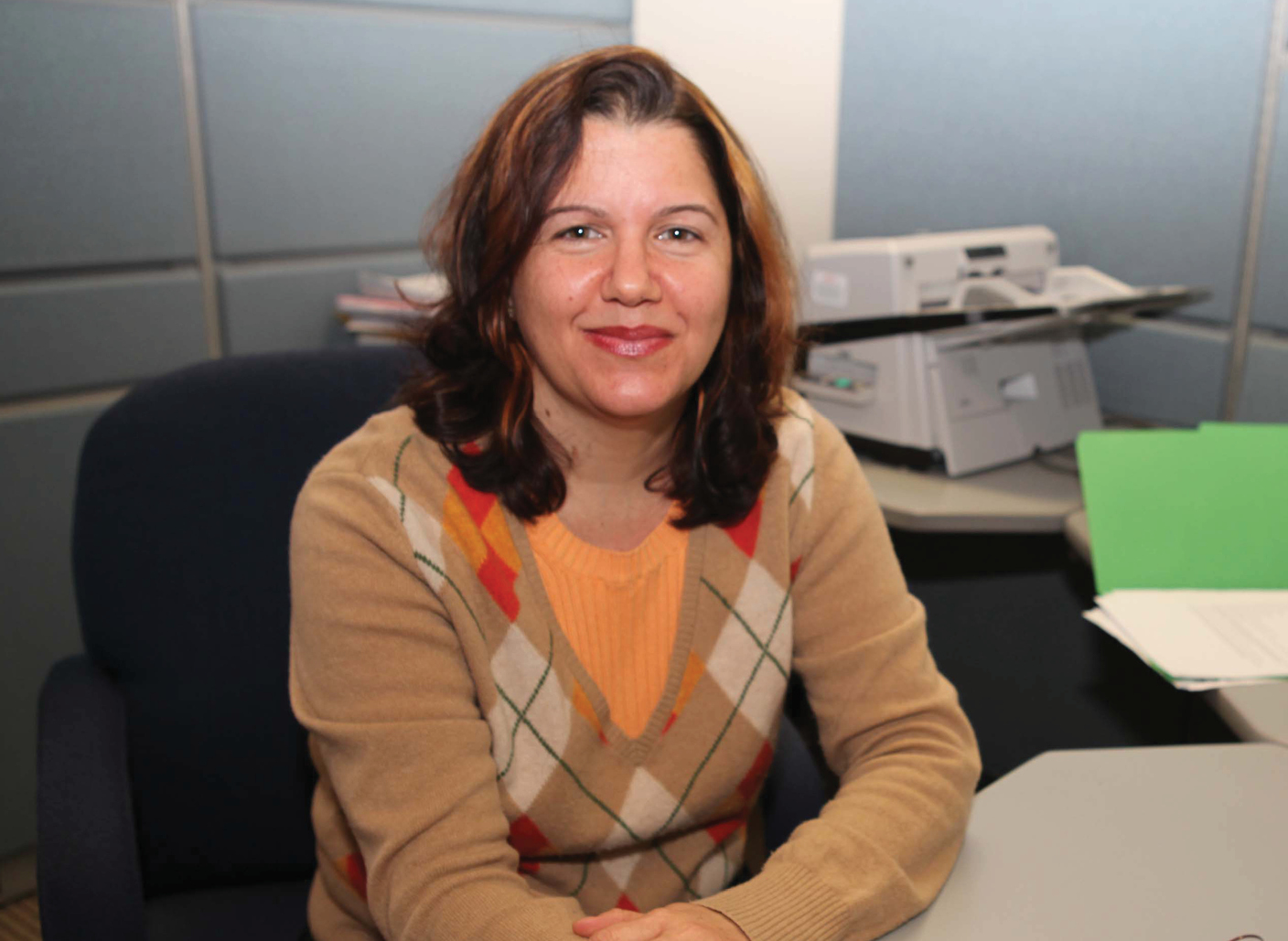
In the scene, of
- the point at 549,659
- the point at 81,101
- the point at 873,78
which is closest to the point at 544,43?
the point at 873,78

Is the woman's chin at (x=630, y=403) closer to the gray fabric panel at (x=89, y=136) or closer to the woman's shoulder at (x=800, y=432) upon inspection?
the woman's shoulder at (x=800, y=432)

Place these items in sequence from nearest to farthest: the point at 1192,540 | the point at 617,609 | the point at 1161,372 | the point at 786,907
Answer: the point at 786,907, the point at 617,609, the point at 1192,540, the point at 1161,372

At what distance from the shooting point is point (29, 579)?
180 centimetres

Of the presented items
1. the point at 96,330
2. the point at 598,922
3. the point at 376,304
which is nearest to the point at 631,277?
the point at 598,922

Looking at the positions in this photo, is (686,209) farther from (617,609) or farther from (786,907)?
(786,907)

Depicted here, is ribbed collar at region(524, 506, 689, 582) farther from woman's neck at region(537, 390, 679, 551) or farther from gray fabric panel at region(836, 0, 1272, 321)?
gray fabric panel at region(836, 0, 1272, 321)

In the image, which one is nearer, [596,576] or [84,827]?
[84,827]

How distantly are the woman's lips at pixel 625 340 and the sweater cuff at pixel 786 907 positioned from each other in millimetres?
423

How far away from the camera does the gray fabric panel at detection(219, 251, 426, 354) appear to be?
1932 millimetres

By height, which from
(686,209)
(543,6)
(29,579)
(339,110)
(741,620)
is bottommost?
(29,579)

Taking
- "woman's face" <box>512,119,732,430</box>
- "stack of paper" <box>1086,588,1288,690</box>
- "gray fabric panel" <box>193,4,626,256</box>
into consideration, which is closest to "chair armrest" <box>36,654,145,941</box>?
"woman's face" <box>512,119,732,430</box>

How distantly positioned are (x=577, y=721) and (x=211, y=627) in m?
0.38

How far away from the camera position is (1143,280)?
1.90 metres

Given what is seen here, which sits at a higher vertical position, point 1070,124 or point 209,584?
point 1070,124
